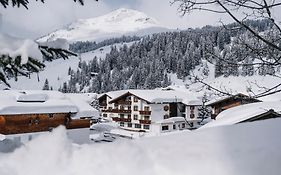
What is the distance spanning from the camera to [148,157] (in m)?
2.46

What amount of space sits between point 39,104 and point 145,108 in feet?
65.0

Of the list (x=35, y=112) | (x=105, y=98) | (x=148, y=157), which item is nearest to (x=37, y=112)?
(x=35, y=112)

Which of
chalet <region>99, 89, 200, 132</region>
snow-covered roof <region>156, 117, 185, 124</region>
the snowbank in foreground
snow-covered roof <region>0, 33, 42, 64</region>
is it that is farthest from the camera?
chalet <region>99, 89, 200, 132</region>

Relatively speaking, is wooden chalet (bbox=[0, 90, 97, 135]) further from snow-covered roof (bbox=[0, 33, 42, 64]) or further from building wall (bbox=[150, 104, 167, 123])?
snow-covered roof (bbox=[0, 33, 42, 64])

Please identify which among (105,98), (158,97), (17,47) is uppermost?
(17,47)

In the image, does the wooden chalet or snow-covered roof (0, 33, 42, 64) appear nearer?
snow-covered roof (0, 33, 42, 64)

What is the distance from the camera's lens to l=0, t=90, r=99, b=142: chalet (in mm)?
19969

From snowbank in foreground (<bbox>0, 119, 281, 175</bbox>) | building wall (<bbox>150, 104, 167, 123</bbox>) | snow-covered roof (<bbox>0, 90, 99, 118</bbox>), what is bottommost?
building wall (<bbox>150, 104, 167, 123</bbox>)

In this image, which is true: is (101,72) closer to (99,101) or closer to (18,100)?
(99,101)

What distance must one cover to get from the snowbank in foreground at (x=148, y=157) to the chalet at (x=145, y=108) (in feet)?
116

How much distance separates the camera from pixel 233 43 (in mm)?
4109

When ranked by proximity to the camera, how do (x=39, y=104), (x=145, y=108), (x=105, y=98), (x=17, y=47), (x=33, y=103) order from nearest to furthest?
1. (x=17, y=47)
2. (x=33, y=103)
3. (x=39, y=104)
4. (x=145, y=108)
5. (x=105, y=98)

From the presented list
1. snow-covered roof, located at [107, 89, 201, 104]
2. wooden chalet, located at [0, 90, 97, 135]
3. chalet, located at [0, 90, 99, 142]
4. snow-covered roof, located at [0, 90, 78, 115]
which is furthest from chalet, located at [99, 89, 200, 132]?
snow-covered roof, located at [0, 90, 78, 115]

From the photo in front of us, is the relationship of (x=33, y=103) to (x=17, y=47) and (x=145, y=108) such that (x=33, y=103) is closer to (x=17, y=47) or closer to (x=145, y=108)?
(x=17, y=47)
